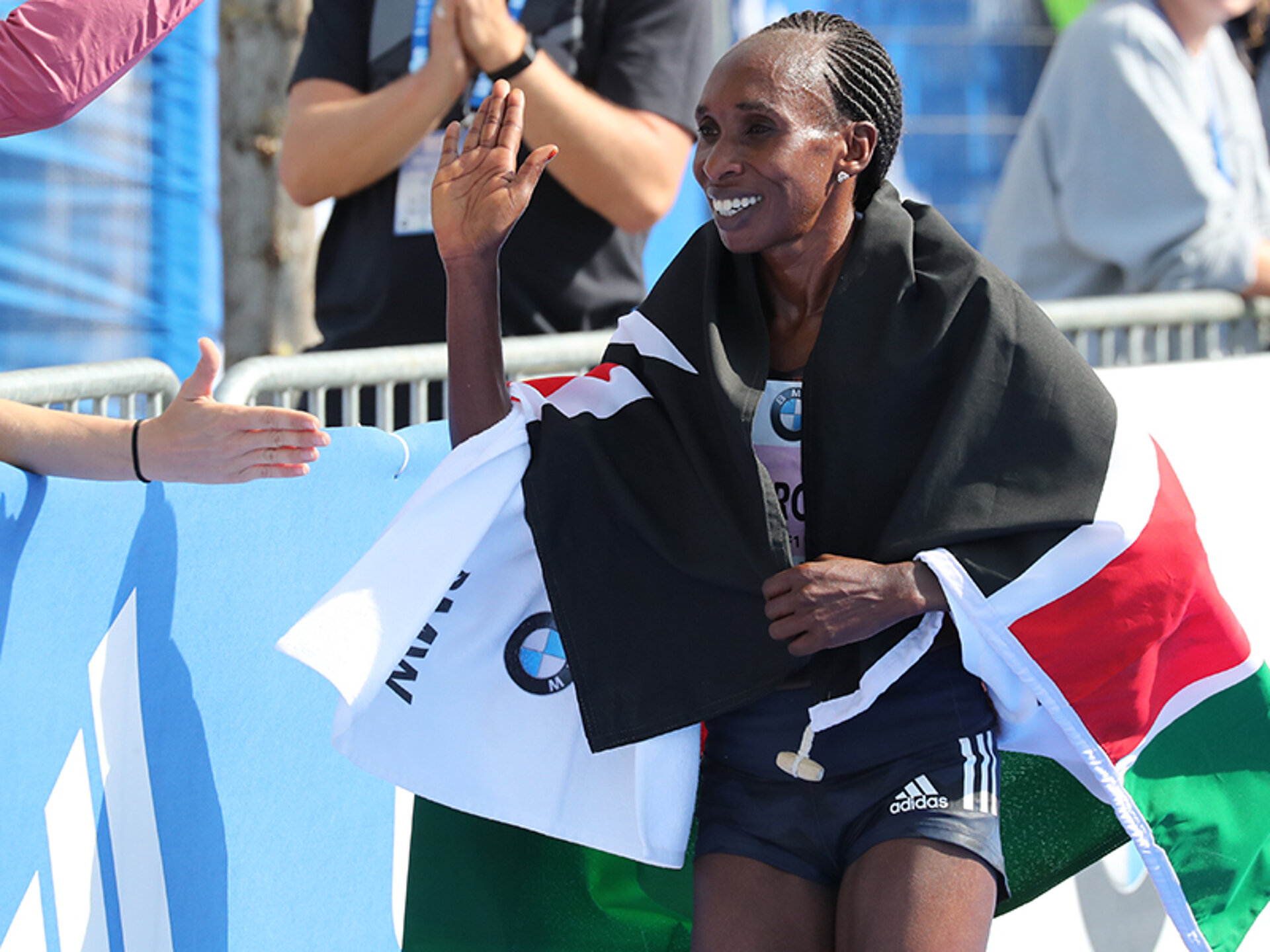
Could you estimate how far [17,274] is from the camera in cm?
630

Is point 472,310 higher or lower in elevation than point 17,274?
lower

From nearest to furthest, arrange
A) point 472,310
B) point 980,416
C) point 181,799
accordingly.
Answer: point 980,416 < point 472,310 < point 181,799

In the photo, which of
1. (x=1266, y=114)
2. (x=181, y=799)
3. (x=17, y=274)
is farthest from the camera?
(x=1266, y=114)

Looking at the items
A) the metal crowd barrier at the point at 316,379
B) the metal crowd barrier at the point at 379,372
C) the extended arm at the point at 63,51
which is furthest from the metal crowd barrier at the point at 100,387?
the extended arm at the point at 63,51

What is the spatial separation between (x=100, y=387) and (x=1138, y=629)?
2.37 m

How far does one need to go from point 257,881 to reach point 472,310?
48.5 inches

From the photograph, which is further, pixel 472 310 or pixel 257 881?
pixel 257 881

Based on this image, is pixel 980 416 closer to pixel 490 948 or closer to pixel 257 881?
pixel 490 948

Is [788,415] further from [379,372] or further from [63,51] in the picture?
[379,372]

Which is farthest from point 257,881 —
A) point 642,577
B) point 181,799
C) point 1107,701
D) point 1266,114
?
point 1266,114

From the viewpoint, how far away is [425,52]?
423 cm

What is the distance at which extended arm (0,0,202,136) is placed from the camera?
8.59 feet

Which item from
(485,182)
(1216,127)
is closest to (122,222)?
(485,182)

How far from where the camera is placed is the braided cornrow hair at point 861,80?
2.82m
